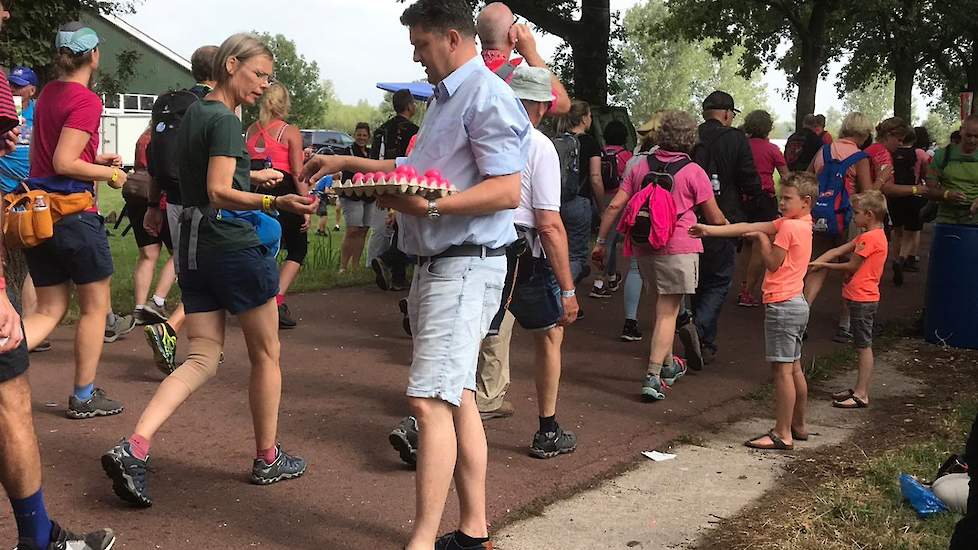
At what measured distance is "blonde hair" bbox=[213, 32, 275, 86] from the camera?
4.68 meters

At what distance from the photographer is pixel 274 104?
797cm

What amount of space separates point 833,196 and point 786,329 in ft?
13.8

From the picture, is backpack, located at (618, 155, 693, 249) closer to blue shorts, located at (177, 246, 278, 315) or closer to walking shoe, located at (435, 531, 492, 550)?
blue shorts, located at (177, 246, 278, 315)

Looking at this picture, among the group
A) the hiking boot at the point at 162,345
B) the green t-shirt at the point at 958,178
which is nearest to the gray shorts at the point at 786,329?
the hiking boot at the point at 162,345

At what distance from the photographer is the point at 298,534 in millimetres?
4406

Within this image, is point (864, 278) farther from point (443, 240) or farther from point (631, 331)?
point (443, 240)

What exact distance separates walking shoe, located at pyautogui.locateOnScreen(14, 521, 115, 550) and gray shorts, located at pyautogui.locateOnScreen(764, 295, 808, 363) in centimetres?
352

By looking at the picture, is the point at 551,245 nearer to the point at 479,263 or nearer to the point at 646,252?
the point at 479,263

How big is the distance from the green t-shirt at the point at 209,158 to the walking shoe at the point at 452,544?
1.54 m

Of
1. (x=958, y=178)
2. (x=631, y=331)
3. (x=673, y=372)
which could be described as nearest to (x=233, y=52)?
(x=673, y=372)

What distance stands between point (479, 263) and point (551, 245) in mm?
1337

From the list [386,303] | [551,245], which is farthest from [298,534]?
[386,303]

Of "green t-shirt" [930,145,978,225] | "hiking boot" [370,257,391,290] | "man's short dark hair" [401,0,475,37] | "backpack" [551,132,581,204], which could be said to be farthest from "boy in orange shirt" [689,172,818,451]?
"hiking boot" [370,257,391,290]

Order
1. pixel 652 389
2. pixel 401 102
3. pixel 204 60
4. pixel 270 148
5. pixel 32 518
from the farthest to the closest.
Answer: pixel 401 102, pixel 270 148, pixel 652 389, pixel 204 60, pixel 32 518
